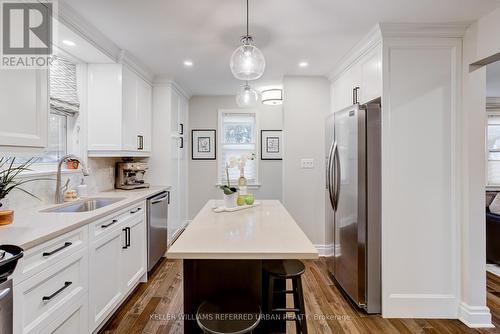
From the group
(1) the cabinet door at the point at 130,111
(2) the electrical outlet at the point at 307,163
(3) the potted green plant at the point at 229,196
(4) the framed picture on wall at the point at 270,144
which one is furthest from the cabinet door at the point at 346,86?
(1) the cabinet door at the point at 130,111

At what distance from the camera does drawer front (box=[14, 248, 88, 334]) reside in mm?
1326

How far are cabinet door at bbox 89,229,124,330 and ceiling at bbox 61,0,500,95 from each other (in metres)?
1.77

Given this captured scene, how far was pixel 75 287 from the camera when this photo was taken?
5.71ft

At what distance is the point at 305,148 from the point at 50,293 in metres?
3.12

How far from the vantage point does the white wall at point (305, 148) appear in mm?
3799

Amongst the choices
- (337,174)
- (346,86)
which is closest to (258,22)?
(346,86)

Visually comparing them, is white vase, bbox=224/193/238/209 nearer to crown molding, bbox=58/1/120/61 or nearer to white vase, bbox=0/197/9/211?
white vase, bbox=0/197/9/211

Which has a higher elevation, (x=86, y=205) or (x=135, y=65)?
(x=135, y=65)

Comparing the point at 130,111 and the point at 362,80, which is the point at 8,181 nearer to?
the point at 130,111

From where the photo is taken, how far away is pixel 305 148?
12.6 ft

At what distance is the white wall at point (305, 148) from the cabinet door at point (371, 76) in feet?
3.40

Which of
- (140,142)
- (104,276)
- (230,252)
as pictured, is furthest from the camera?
(140,142)

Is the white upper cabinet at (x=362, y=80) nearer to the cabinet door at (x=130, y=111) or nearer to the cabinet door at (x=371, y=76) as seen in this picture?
the cabinet door at (x=371, y=76)

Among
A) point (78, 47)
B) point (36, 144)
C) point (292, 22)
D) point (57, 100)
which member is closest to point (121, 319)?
point (36, 144)
